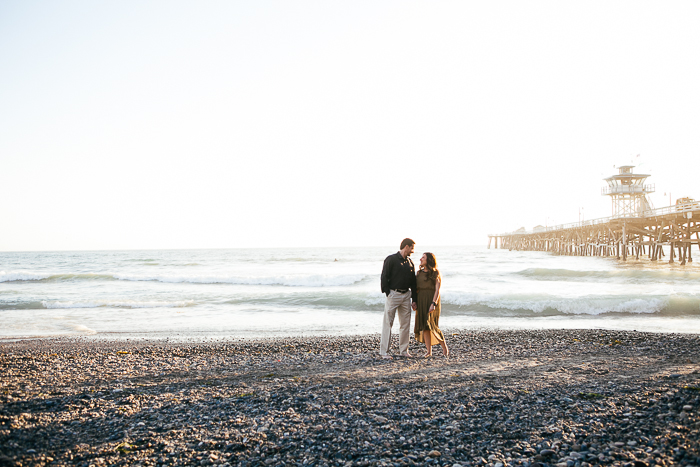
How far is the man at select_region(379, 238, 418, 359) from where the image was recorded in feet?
21.9

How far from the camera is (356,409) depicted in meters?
4.45

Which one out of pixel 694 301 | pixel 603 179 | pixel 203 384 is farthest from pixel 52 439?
pixel 603 179

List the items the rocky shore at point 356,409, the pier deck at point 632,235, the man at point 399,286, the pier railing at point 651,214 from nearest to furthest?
the rocky shore at point 356,409 < the man at point 399,286 < the pier railing at point 651,214 < the pier deck at point 632,235

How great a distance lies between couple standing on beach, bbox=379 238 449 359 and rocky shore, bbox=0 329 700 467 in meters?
0.45

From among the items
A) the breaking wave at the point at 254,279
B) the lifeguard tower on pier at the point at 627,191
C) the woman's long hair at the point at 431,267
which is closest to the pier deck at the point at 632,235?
the lifeguard tower on pier at the point at 627,191

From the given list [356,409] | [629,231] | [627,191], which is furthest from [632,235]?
[356,409]

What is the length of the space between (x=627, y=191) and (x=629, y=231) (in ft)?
70.1

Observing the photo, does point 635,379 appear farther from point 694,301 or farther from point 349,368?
point 694,301

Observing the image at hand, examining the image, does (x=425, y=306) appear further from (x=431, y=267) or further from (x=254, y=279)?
(x=254, y=279)

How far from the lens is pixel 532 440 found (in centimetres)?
359

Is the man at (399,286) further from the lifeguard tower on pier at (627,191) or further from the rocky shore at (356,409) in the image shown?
the lifeguard tower on pier at (627,191)

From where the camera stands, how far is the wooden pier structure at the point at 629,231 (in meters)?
29.2

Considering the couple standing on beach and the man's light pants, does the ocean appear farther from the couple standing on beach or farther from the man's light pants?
the couple standing on beach

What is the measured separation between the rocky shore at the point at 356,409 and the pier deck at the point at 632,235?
27.9 m
